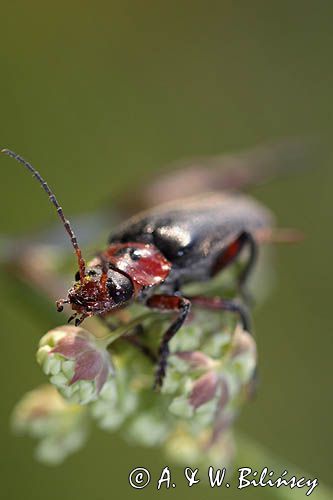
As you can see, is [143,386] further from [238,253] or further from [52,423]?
[238,253]

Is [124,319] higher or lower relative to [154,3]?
lower

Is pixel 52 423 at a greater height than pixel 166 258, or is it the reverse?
pixel 166 258

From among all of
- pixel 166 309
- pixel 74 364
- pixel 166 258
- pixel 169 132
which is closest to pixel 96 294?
pixel 74 364

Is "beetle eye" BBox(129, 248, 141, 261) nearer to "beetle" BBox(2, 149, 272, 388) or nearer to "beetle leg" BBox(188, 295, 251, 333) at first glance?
"beetle" BBox(2, 149, 272, 388)

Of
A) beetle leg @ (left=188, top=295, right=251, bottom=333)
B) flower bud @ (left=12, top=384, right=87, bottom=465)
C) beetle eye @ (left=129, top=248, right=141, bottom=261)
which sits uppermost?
beetle eye @ (left=129, top=248, right=141, bottom=261)

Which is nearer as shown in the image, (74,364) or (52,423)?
(74,364)

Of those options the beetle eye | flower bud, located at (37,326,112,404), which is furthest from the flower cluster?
the beetle eye

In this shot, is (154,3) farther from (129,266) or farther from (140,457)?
(129,266)

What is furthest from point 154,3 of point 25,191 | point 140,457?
point 140,457
